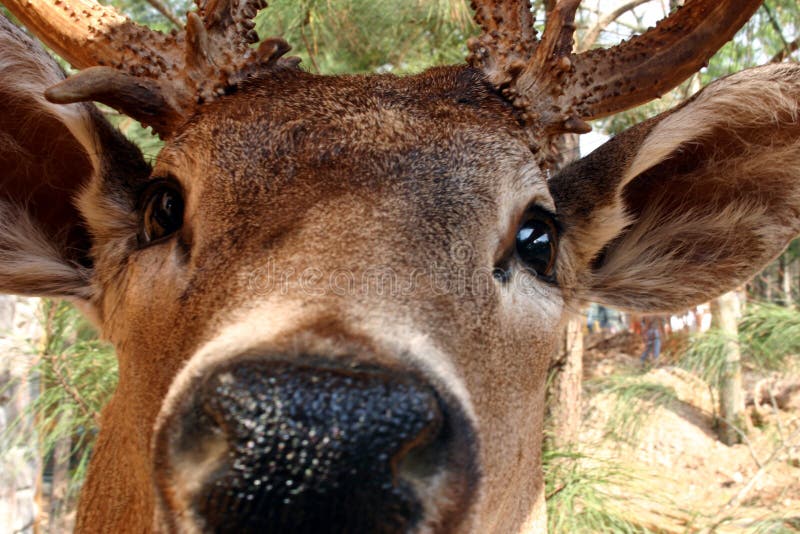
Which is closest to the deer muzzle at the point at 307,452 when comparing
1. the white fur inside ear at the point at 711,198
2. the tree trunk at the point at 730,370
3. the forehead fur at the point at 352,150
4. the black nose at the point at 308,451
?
the black nose at the point at 308,451

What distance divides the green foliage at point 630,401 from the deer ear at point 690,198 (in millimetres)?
3161

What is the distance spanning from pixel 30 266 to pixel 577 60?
7.93 feet

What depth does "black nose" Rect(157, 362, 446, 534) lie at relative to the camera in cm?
138

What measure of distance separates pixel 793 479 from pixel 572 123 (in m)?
7.22

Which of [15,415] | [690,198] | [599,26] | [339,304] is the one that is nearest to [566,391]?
[690,198]

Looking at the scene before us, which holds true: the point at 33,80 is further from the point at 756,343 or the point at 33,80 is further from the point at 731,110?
the point at 756,343

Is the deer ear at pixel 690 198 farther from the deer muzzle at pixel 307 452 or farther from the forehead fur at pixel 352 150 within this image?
the deer muzzle at pixel 307 452

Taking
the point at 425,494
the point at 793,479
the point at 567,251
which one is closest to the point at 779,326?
the point at 793,479

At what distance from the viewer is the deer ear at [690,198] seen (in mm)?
2738

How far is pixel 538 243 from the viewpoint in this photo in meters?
2.61

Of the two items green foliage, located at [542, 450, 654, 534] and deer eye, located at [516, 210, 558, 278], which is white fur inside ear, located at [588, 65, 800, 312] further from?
green foliage, located at [542, 450, 654, 534]

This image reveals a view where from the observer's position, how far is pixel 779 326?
253 inches

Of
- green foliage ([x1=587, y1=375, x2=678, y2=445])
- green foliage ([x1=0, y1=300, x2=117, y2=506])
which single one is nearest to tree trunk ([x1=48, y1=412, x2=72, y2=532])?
green foliage ([x1=0, y1=300, x2=117, y2=506])

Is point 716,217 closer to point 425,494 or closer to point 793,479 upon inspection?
point 425,494
